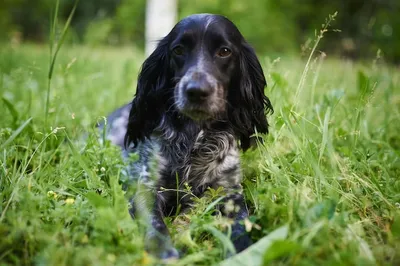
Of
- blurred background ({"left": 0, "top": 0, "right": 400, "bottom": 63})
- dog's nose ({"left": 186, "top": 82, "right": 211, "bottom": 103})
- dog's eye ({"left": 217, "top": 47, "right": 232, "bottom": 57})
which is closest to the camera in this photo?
dog's nose ({"left": 186, "top": 82, "right": 211, "bottom": 103})

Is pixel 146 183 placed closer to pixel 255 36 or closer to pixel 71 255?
pixel 71 255

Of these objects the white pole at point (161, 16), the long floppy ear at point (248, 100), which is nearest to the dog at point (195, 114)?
the long floppy ear at point (248, 100)

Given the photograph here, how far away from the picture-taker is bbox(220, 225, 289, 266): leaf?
1.78m

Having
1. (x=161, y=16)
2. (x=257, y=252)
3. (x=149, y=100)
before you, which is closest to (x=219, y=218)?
(x=257, y=252)

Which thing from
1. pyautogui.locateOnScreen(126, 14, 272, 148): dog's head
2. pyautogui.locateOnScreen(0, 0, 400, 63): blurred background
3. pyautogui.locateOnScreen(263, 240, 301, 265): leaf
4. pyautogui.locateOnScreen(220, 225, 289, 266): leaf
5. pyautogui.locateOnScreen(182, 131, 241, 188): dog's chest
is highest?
pyautogui.locateOnScreen(126, 14, 272, 148): dog's head

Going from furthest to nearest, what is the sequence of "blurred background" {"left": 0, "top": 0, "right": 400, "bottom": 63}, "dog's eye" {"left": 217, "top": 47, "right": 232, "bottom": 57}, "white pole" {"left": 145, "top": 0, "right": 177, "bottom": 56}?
"blurred background" {"left": 0, "top": 0, "right": 400, "bottom": 63} → "white pole" {"left": 145, "top": 0, "right": 177, "bottom": 56} → "dog's eye" {"left": 217, "top": 47, "right": 232, "bottom": 57}

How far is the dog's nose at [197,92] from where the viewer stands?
2473 millimetres

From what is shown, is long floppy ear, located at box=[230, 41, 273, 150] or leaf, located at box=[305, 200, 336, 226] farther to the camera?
long floppy ear, located at box=[230, 41, 273, 150]

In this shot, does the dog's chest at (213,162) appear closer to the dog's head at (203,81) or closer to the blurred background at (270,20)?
the dog's head at (203,81)

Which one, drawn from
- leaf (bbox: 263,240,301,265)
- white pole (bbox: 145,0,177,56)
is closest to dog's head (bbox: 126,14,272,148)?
leaf (bbox: 263,240,301,265)

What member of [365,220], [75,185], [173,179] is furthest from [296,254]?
[75,185]

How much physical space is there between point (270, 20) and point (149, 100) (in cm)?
1537

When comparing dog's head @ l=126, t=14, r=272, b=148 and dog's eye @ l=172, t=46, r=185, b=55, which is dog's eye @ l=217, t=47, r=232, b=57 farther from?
dog's eye @ l=172, t=46, r=185, b=55

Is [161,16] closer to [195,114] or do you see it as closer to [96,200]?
[195,114]
